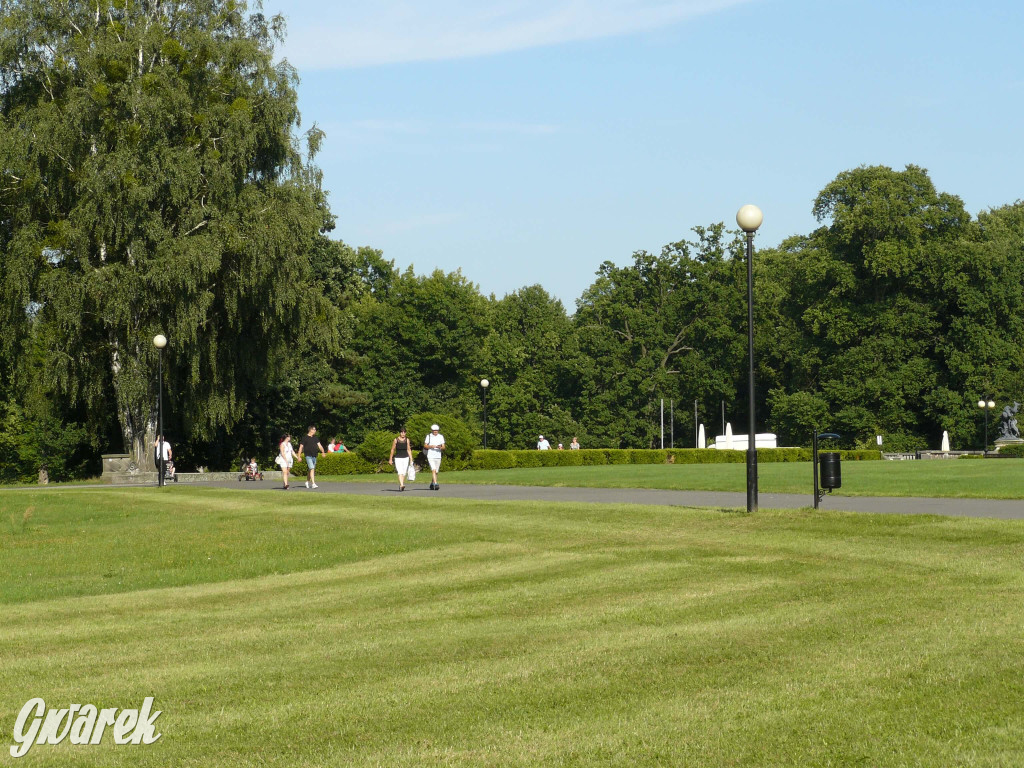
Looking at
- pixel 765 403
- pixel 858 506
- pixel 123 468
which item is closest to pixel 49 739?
pixel 858 506

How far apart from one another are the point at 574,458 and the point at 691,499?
2911 cm

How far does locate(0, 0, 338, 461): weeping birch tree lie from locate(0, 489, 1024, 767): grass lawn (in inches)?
957

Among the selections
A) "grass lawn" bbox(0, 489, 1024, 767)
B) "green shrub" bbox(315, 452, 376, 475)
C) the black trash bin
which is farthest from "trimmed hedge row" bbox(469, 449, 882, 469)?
"grass lawn" bbox(0, 489, 1024, 767)

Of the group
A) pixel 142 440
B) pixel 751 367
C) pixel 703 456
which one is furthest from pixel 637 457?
pixel 751 367

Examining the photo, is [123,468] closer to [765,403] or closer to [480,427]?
[480,427]

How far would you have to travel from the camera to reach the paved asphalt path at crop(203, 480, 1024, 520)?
62.9 ft

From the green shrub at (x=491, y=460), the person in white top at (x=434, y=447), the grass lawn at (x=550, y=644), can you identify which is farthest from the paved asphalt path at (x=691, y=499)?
the green shrub at (x=491, y=460)

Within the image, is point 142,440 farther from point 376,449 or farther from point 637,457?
point 637,457

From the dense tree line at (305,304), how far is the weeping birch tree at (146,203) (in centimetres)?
10

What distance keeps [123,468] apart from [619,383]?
48.0 meters

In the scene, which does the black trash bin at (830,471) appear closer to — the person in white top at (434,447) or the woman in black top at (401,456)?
the person in white top at (434,447)

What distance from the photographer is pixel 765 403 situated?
287 ft

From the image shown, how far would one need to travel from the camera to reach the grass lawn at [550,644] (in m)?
6.09

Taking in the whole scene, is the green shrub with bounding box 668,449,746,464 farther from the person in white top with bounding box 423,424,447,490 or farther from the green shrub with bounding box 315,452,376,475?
the person in white top with bounding box 423,424,447,490
